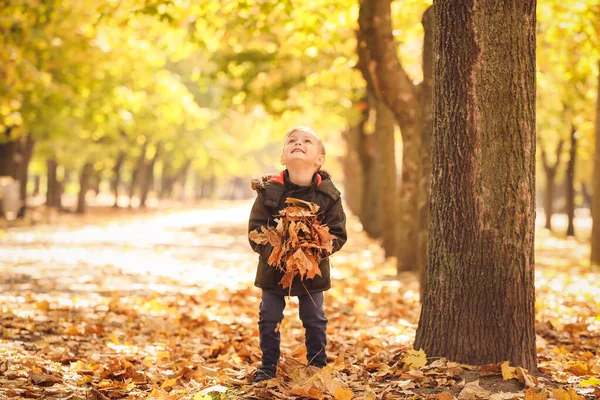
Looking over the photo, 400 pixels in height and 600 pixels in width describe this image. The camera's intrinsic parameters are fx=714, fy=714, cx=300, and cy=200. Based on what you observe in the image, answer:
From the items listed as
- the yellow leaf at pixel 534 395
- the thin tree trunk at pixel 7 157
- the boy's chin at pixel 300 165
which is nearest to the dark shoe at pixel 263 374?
the boy's chin at pixel 300 165

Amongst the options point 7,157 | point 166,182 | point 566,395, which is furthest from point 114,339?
point 166,182

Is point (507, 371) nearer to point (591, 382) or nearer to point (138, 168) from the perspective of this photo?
A: point (591, 382)

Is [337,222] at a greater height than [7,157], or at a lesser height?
lesser

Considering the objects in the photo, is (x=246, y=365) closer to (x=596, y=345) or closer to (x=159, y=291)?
(x=596, y=345)

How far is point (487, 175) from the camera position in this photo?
4512 millimetres

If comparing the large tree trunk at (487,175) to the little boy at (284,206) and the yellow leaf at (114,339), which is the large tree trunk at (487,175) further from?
the yellow leaf at (114,339)

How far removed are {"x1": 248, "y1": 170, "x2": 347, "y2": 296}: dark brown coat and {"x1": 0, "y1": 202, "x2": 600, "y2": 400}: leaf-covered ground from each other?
0.55 metres

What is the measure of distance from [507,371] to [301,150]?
190 cm

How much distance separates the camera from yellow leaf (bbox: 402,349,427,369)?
473cm

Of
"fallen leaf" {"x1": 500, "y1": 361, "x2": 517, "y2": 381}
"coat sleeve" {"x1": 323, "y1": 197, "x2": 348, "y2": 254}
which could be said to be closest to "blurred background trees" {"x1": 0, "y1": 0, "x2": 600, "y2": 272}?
"coat sleeve" {"x1": 323, "y1": 197, "x2": 348, "y2": 254}

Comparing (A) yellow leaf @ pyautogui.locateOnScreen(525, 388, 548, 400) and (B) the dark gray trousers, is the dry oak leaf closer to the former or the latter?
(A) yellow leaf @ pyautogui.locateOnScreen(525, 388, 548, 400)

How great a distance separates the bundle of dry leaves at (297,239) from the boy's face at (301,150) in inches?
12.2

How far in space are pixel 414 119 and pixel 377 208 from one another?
11.7 m

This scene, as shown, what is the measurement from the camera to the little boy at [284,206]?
472 cm
